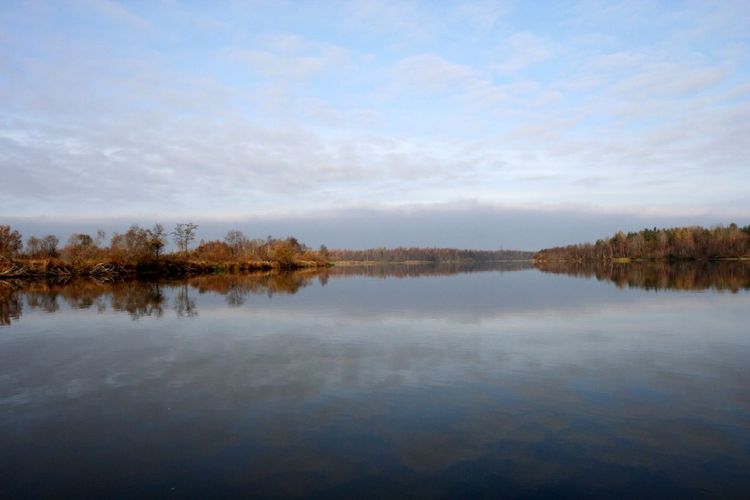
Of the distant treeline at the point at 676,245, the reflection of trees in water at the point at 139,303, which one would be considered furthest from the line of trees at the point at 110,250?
the distant treeline at the point at 676,245

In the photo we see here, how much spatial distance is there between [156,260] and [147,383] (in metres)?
47.2

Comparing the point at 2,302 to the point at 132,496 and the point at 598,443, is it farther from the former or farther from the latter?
the point at 598,443

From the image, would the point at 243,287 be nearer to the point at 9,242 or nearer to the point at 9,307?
the point at 9,307

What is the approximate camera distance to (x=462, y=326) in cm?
1362

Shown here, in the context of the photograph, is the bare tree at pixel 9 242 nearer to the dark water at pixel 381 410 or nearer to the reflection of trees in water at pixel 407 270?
the reflection of trees in water at pixel 407 270

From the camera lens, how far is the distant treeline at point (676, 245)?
100 metres

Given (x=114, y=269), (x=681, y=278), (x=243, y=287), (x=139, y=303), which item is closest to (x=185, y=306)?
(x=139, y=303)

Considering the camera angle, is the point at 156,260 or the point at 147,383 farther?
the point at 156,260

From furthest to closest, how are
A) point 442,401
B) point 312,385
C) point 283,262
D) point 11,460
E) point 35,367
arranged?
point 283,262, point 35,367, point 312,385, point 442,401, point 11,460

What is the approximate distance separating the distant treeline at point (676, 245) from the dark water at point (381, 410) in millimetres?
105446

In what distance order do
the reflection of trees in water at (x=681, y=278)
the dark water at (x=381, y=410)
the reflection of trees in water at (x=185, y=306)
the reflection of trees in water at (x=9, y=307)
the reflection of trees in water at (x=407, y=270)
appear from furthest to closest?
the reflection of trees in water at (x=407, y=270) → the reflection of trees in water at (x=681, y=278) → the reflection of trees in water at (x=185, y=306) → the reflection of trees in water at (x=9, y=307) → the dark water at (x=381, y=410)

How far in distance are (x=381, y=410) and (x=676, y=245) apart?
118m

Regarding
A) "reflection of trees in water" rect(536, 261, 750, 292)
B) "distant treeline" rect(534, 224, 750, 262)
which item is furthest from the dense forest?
"distant treeline" rect(534, 224, 750, 262)

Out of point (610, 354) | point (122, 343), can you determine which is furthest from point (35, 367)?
point (610, 354)
